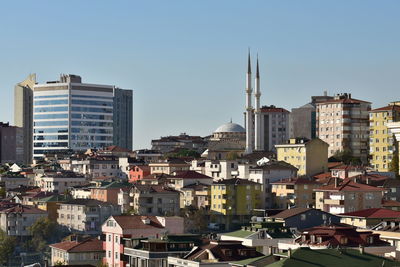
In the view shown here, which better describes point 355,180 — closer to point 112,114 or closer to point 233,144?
point 233,144

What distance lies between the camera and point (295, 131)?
136m

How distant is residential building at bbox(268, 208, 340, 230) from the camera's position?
5725 centimetres

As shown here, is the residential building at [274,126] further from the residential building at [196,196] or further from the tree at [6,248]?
the tree at [6,248]

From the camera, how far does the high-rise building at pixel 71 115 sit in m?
164

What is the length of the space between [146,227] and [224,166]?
4422 centimetres

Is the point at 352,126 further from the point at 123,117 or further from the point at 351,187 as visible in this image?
the point at 123,117

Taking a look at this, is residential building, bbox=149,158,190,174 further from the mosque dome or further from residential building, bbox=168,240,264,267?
residential building, bbox=168,240,264,267

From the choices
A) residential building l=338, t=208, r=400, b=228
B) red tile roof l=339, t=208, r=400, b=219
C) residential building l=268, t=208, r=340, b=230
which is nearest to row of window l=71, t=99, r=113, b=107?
residential building l=338, t=208, r=400, b=228

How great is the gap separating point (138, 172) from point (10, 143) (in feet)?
203

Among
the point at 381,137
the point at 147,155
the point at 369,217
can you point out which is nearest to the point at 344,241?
the point at 369,217

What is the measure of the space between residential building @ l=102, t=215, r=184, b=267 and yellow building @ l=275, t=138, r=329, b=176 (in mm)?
39798

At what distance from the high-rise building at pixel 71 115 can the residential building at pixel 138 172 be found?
54.0 metres

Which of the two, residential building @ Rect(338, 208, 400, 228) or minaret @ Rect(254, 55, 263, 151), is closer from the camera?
residential building @ Rect(338, 208, 400, 228)

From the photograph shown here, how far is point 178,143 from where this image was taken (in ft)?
525
